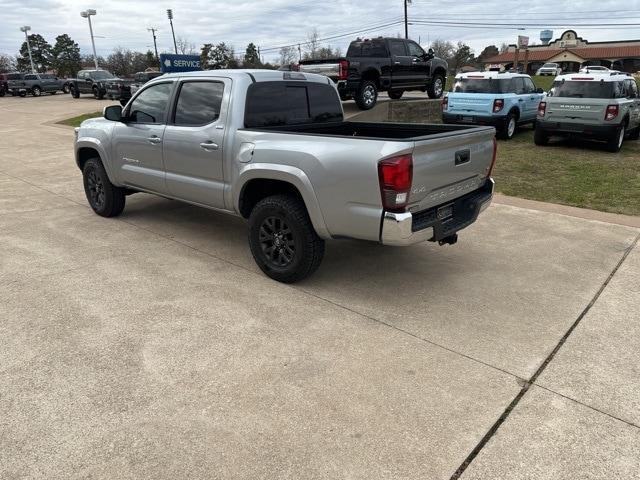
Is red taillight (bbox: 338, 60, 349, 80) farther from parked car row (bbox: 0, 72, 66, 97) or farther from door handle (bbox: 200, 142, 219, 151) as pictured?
parked car row (bbox: 0, 72, 66, 97)

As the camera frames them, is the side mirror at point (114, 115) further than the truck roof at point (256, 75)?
Yes

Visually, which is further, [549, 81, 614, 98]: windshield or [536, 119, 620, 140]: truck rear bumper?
[549, 81, 614, 98]: windshield

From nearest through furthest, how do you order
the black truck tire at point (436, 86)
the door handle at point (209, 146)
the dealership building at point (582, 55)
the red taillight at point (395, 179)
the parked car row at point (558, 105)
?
1. the red taillight at point (395, 179)
2. the door handle at point (209, 146)
3. the parked car row at point (558, 105)
4. the black truck tire at point (436, 86)
5. the dealership building at point (582, 55)

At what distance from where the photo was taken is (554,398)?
2.88 meters

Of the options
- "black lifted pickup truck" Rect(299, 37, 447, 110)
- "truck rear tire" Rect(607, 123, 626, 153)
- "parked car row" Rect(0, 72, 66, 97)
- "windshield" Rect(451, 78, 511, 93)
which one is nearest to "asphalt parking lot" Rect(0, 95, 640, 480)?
"truck rear tire" Rect(607, 123, 626, 153)

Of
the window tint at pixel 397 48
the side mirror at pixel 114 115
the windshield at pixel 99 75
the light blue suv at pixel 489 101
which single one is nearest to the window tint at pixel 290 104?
the side mirror at pixel 114 115

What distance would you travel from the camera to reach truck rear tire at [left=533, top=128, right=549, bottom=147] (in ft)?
39.9

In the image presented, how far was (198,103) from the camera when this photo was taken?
486 cm

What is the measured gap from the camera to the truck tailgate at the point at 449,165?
362 cm

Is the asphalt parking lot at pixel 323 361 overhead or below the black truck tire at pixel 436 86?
below

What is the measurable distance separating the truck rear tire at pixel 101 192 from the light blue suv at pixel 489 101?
388 inches

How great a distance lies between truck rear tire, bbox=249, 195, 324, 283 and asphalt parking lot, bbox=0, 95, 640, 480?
18 centimetres

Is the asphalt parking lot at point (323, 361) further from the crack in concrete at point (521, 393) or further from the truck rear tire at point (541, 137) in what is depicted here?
the truck rear tire at point (541, 137)

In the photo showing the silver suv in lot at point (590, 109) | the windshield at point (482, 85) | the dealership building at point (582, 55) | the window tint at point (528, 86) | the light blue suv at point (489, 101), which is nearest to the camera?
the silver suv in lot at point (590, 109)
